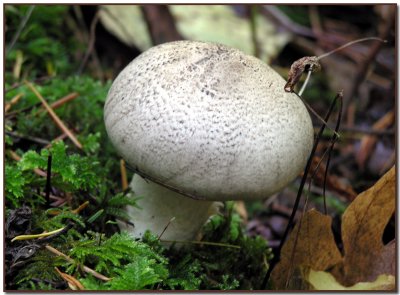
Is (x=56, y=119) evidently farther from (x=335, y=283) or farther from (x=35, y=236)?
(x=335, y=283)

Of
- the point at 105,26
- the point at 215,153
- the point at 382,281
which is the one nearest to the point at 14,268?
the point at 215,153

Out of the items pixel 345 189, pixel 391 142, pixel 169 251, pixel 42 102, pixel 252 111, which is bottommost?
pixel 391 142

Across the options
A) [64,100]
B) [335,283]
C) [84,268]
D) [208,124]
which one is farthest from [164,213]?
[64,100]

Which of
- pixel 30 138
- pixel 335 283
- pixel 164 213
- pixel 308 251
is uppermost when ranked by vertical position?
pixel 30 138

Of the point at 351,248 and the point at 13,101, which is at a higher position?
the point at 13,101

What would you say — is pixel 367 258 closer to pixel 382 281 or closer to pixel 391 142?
pixel 382 281

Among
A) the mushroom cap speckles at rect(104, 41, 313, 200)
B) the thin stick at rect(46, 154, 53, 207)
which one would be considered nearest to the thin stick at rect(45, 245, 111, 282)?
the thin stick at rect(46, 154, 53, 207)
